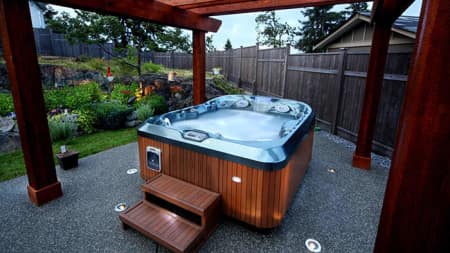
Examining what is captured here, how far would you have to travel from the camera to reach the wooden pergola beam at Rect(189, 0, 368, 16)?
2.93 m

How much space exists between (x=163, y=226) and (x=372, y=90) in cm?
302

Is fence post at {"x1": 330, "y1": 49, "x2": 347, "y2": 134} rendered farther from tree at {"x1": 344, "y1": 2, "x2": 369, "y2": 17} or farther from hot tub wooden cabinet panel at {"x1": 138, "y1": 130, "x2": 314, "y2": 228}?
tree at {"x1": 344, "y1": 2, "x2": 369, "y2": 17}

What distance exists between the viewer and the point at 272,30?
750 inches

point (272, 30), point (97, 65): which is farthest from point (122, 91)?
point (272, 30)

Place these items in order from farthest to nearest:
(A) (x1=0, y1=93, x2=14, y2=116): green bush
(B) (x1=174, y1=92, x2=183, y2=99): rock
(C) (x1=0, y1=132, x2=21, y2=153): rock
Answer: (B) (x1=174, y1=92, x2=183, y2=99): rock → (A) (x1=0, y1=93, x2=14, y2=116): green bush → (C) (x1=0, y1=132, x2=21, y2=153): rock

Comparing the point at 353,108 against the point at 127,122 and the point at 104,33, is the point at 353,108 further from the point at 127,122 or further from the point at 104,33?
the point at 104,33

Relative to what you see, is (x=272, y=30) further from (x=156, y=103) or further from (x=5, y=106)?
(x=5, y=106)

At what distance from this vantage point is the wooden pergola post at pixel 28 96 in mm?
2160

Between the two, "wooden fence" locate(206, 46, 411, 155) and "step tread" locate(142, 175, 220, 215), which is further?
"wooden fence" locate(206, 46, 411, 155)

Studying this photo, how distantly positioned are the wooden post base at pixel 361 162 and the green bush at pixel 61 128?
4907 millimetres

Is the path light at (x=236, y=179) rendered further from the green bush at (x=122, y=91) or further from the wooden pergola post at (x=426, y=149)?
the green bush at (x=122, y=91)

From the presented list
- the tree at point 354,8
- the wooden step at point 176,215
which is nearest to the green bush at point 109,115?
the wooden step at point 176,215

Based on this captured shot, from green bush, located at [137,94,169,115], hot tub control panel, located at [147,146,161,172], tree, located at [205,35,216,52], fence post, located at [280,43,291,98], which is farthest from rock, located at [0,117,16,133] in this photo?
tree, located at [205,35,216,52]

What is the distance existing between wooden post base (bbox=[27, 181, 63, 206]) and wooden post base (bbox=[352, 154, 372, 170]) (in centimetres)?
385
